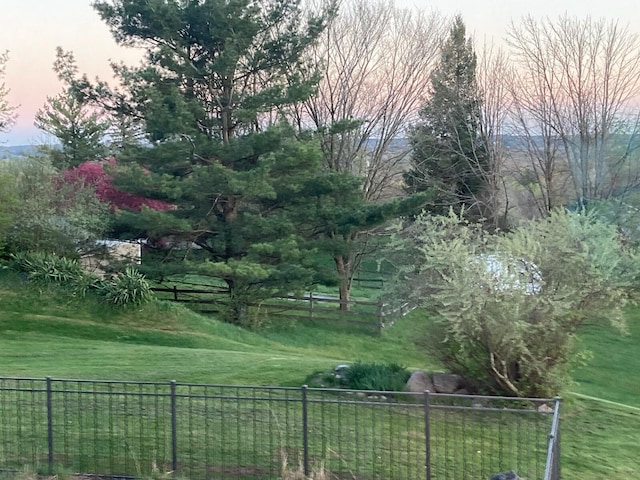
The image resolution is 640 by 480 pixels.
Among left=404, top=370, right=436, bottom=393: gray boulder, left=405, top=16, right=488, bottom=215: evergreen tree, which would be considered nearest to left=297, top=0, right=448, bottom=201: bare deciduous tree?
left=405, top=16, right=488, bottom=215: evergreen tree

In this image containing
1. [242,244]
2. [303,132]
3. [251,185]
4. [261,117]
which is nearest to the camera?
[251,185]

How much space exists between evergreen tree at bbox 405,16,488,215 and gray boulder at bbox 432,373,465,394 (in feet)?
69.9

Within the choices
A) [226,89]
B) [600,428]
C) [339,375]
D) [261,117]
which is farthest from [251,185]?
[600,428]

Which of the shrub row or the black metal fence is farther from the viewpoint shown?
the shrub row

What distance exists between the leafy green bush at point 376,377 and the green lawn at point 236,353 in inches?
33.6

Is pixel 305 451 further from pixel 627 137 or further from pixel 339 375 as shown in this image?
pixel 627 137

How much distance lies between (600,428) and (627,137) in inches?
905

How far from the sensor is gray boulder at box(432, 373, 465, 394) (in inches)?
435

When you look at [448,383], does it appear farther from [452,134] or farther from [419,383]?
[452,134]

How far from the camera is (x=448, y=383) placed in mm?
11117

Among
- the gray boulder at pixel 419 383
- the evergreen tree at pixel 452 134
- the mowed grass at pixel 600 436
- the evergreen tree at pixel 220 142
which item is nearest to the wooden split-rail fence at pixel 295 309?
the evergreen tree at pixel 220 142

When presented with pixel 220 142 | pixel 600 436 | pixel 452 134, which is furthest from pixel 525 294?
pixel 452 134

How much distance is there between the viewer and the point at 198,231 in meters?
24.3

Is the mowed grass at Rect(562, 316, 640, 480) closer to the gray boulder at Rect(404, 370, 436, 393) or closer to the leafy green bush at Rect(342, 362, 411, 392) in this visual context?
the gray boulder at Rect(404, 370, 436, 393)
